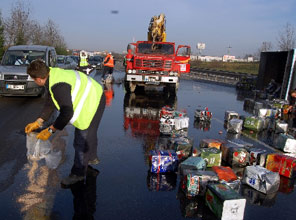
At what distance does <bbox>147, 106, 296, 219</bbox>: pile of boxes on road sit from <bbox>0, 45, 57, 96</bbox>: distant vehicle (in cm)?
667

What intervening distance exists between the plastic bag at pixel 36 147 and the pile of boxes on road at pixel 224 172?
5.28 feet

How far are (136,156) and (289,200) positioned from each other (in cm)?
248

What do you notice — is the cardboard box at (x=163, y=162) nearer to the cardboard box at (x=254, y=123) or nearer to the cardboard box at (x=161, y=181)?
the cardboard box at (x=161, y=181)

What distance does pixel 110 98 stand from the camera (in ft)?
36.7

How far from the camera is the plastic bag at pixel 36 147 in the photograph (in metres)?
4.11

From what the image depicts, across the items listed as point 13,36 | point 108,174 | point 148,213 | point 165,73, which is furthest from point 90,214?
point 13,36

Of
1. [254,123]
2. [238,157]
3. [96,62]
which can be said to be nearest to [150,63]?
[254,123]

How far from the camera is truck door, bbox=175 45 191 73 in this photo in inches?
484

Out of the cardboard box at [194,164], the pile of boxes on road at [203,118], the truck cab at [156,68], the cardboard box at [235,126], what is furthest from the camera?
the truck cab at [156,68]

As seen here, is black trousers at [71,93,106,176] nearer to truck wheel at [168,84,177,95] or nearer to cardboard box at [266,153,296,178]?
cardboard box at [266,153,296,178]

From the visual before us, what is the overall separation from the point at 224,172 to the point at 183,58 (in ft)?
29.9

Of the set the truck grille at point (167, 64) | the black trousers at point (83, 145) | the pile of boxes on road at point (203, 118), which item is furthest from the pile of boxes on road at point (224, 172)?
the truck grille at point (167, 64)

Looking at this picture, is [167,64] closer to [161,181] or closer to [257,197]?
[161,181]

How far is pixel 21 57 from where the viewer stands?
425 inches
